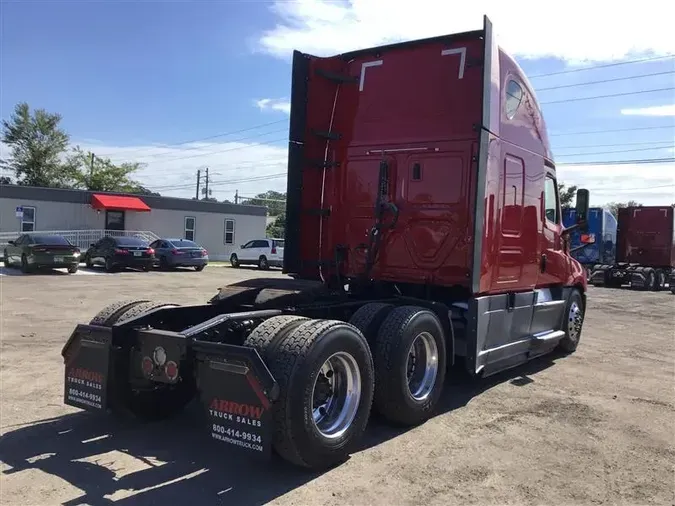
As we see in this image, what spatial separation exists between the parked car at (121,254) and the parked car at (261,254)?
713cm

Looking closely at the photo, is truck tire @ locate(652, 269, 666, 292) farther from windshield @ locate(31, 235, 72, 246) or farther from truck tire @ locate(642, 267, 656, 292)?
windshield @ locate(31, 235, 72, 246)

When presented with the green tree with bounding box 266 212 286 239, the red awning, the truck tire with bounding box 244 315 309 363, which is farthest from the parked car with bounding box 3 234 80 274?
the green tree with bounding box 266 212 286 239

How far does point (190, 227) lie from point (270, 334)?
34471mm

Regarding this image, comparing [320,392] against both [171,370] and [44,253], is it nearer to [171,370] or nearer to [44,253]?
[171,370]

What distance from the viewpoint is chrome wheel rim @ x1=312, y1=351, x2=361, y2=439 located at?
14.3 feet

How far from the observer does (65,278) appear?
21141mm

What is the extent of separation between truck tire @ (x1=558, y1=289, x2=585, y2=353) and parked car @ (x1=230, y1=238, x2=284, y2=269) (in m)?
23.3

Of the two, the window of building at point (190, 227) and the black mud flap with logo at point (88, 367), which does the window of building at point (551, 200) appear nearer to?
the black mud flap with logo at point (88, 367)

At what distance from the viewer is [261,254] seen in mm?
32188

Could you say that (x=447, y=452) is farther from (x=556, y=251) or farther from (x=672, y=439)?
(x=556, y=251)

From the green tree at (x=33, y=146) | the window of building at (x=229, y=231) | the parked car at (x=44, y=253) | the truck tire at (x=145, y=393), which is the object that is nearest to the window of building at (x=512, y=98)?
the truck tire at (x=145, y=393)

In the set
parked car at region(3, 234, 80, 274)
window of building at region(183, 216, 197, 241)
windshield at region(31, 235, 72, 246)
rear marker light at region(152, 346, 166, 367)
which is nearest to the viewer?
rear marker light at region(152, 346, 166, 367)

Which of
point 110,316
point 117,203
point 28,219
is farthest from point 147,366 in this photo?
point 117,203

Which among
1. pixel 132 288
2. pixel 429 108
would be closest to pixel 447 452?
pixel 429 108
